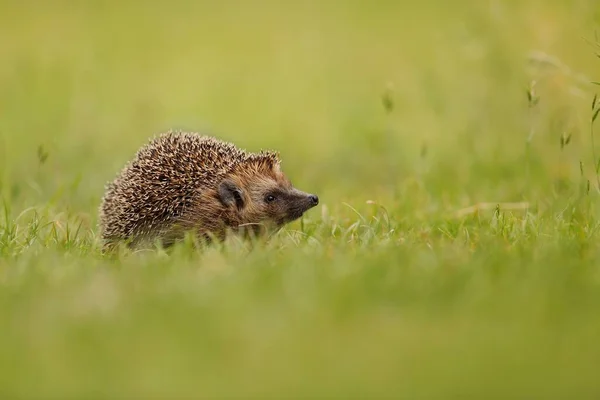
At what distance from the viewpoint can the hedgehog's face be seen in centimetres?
675

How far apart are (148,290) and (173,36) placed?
14.1 metres

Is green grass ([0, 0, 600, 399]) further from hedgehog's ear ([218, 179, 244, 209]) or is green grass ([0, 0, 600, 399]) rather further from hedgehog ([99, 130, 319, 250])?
hedgehog's ear ([218, 179, 244, 209])

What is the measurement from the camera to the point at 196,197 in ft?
22.1

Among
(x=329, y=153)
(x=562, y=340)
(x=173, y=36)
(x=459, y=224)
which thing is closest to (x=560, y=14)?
(x=329, y=153)

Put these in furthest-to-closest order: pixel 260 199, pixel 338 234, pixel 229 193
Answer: pixel 260 199 → pixel 229 193 → pixel 338 234

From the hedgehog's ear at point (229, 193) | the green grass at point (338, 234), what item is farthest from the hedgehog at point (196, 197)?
the green grass at point (338, 234)

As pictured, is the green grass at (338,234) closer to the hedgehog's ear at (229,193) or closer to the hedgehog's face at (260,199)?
the hedgehog's face at (260,199)

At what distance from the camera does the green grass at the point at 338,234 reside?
390 centimetres

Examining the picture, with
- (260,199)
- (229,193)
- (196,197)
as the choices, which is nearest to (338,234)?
(260,199)

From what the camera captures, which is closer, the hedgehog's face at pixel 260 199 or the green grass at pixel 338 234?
the green grass at pixel 338 234

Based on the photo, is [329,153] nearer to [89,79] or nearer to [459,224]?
[89,79]

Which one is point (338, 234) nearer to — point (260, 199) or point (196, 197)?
point (260, 199)

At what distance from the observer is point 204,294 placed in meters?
4.57

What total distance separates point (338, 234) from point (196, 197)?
986 mm
